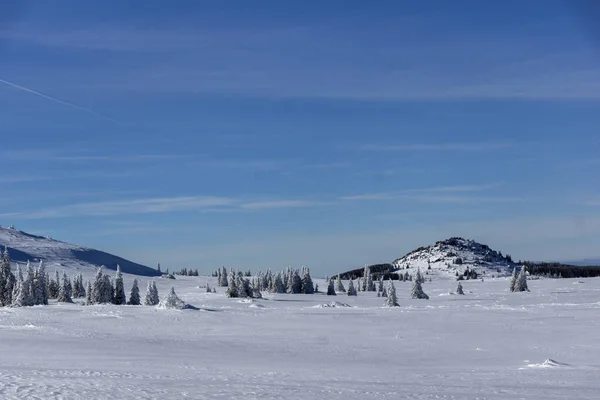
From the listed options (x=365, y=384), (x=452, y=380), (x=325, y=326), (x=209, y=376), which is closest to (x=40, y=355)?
(x=209, y=376)

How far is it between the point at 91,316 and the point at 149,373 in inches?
1237

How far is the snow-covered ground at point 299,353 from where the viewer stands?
1058 inches

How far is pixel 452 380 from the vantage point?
31.1m

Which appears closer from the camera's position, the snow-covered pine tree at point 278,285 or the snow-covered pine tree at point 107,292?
the snow-covered pine tree at point 107,292

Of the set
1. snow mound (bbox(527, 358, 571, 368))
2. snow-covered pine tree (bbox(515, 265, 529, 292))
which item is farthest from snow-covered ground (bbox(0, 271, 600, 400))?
snow-covered pine tree (bbox(515, 265, 529, 292))

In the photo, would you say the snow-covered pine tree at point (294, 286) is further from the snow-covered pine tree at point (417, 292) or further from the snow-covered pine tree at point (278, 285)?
the snow-covered pine tree at point (417, 292)

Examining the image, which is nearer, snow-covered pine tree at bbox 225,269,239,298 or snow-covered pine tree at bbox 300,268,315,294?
snow-covered pine tree at bbox 225,269,239,298

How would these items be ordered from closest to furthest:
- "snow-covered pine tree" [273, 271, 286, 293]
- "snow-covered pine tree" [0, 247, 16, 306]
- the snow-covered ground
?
1. the snow-covered ground
2. "snow-covered pine tree" [0, 247, 16, 306]
3. "snow-covered pine tree" [273, 271, 286, 293]

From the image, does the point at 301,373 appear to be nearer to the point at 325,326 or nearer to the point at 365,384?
the point at 365,384

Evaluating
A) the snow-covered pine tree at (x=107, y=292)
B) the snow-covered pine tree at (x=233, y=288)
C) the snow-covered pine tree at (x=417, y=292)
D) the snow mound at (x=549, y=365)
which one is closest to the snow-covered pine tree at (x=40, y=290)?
the snow-covered pine tree at (x=107, y=292)

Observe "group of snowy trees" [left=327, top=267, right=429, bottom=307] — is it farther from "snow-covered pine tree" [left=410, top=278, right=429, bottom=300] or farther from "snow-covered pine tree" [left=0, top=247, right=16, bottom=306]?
"snow-covered pine tree" [left=0, top=247, right=16, bottom=306]

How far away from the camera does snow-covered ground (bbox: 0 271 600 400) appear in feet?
88.1

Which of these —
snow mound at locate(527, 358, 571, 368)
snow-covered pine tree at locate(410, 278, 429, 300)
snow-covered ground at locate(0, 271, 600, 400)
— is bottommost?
snow mound at locate(527, 358, 571, 368)

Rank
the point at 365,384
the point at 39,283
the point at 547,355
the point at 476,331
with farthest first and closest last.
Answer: the point at 39,283
the point at 476,331
the point at 547,355
the point at 365,384
